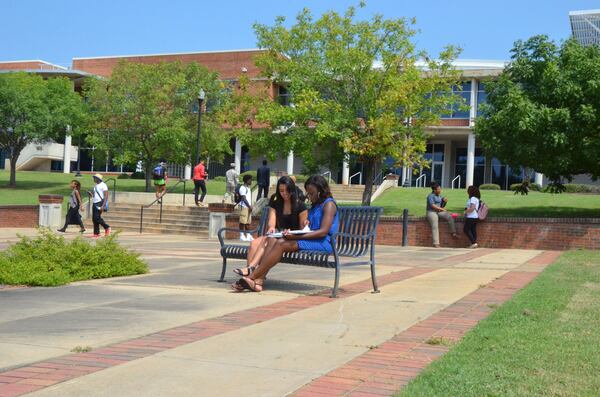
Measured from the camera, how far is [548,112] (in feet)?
63.0

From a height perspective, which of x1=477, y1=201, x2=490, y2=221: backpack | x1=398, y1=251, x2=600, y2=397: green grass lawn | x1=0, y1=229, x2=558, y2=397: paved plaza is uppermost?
x1=477, y1=201, x2=490, y2=221: backpack

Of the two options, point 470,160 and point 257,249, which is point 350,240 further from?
point 470,160

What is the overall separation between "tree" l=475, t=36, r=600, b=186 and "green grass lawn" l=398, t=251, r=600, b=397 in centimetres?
1266

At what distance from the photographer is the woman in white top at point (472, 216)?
19.1 m

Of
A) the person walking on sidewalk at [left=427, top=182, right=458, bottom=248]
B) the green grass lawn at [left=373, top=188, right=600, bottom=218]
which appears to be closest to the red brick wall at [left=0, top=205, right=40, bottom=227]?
the green grass lawn at [left=373, top=188, right=600, bottom=218]

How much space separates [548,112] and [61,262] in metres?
14.5

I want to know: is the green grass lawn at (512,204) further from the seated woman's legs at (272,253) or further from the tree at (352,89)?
the seated woman's legs at (272,253)

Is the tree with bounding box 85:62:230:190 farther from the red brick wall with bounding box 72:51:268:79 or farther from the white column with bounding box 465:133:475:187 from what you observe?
the white column with bounding box 465:133:475:187

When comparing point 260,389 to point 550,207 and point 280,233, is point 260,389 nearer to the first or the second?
point 280,233

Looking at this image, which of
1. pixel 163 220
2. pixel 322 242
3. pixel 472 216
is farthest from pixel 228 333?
pixel 163 220

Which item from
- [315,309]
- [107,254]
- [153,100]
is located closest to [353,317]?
[315,309]

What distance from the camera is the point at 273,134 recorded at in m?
26.6

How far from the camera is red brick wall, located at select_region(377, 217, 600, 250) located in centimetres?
1844

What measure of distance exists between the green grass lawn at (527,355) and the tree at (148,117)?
1121 inches
